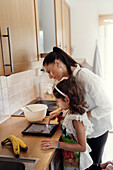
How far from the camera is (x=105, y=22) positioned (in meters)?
3.02

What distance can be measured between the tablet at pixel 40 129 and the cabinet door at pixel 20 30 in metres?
0.47

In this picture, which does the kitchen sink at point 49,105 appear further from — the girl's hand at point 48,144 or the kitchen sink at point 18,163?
the kitchen sink at point 18,163

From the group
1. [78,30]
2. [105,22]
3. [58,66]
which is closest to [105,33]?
[105,22]

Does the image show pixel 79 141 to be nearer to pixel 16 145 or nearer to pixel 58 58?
pixel 16 145

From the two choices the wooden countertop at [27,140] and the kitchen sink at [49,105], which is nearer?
Answer: the wooden countertop at [27,140]

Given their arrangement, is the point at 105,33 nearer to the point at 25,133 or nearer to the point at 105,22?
the point at 105,22

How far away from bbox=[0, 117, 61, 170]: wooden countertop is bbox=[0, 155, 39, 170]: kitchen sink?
0.04 meters

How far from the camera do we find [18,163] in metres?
0.98

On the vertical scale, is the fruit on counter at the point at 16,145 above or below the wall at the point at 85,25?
below

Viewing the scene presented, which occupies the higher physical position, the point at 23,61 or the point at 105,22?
the point at 105,22

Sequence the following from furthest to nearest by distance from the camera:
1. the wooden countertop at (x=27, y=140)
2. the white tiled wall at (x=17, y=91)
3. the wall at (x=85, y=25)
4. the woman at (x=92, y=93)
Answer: the wall at (x=85, y=25) < the white tiled wall at (x=17, y=91) < the woman at (x=92, y=93) < the wooden countertop at (x=27, y=140)

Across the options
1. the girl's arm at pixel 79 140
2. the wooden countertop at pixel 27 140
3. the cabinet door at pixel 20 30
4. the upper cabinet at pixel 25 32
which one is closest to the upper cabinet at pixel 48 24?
the upper cabinet at pixel 25 32

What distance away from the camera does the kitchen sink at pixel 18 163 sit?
3.12 ft

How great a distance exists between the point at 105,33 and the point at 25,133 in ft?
7.77
